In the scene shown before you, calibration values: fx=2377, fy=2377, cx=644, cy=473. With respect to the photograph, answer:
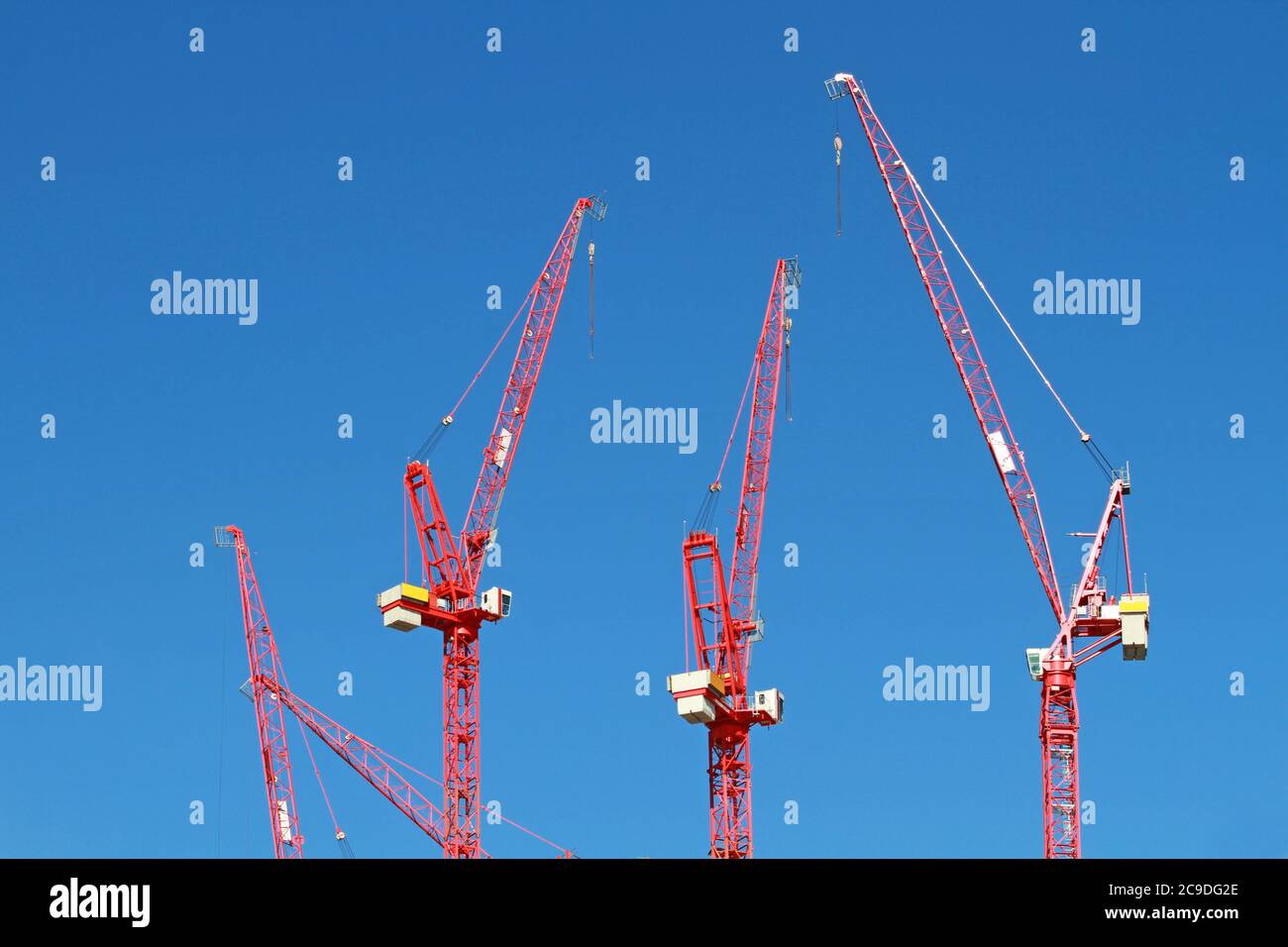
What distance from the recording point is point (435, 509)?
158875 millimetres

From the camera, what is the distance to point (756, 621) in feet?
517

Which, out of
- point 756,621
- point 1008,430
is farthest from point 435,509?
point 1008,430

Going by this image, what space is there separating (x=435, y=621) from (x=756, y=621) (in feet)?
69.7

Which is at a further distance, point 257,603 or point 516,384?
point 257,603
